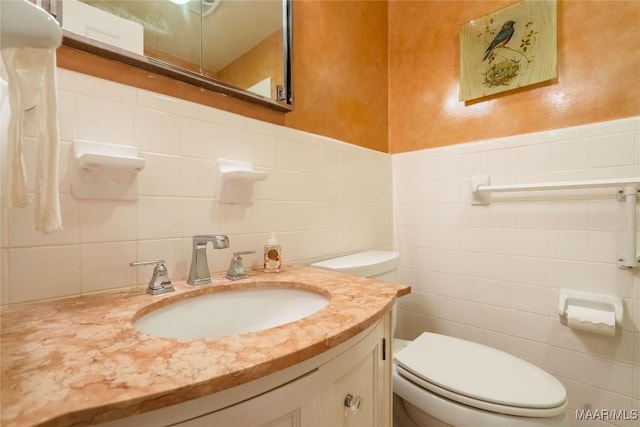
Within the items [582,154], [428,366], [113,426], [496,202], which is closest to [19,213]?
[113,426]

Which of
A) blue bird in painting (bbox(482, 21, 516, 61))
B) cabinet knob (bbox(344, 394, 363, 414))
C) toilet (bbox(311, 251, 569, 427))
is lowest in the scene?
toilet (bbox(311, 251, 569, 427))

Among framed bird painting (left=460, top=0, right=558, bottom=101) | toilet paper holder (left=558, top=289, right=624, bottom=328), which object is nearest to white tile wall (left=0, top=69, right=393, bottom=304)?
framed bird painting (left=460, top=0, right=558, bottom=101)

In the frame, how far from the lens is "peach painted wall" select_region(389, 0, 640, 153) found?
3.31 feet

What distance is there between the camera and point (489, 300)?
1.27m

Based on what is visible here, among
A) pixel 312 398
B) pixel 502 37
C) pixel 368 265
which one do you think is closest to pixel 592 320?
pixel 368 265

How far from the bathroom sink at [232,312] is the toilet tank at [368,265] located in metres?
0.27

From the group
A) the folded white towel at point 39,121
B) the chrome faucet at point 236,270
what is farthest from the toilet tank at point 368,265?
the folded white towel at point 39,121

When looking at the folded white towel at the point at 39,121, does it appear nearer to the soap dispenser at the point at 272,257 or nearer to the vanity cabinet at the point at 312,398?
the vanity cabinet at the point at 312,398

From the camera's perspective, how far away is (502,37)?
1247 mm

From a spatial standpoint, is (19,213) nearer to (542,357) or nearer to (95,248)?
(95,248)

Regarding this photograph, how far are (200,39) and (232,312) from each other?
2.80 ft

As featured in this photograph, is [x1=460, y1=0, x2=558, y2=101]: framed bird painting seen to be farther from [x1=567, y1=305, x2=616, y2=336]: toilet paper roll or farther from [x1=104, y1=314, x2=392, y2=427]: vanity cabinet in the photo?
[x1=104, y1=314, x2=392, y2=427]: vanity cabinet

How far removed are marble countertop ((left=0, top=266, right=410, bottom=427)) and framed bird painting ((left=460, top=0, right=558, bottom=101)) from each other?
1170 millimetres

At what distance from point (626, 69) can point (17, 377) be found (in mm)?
1699
